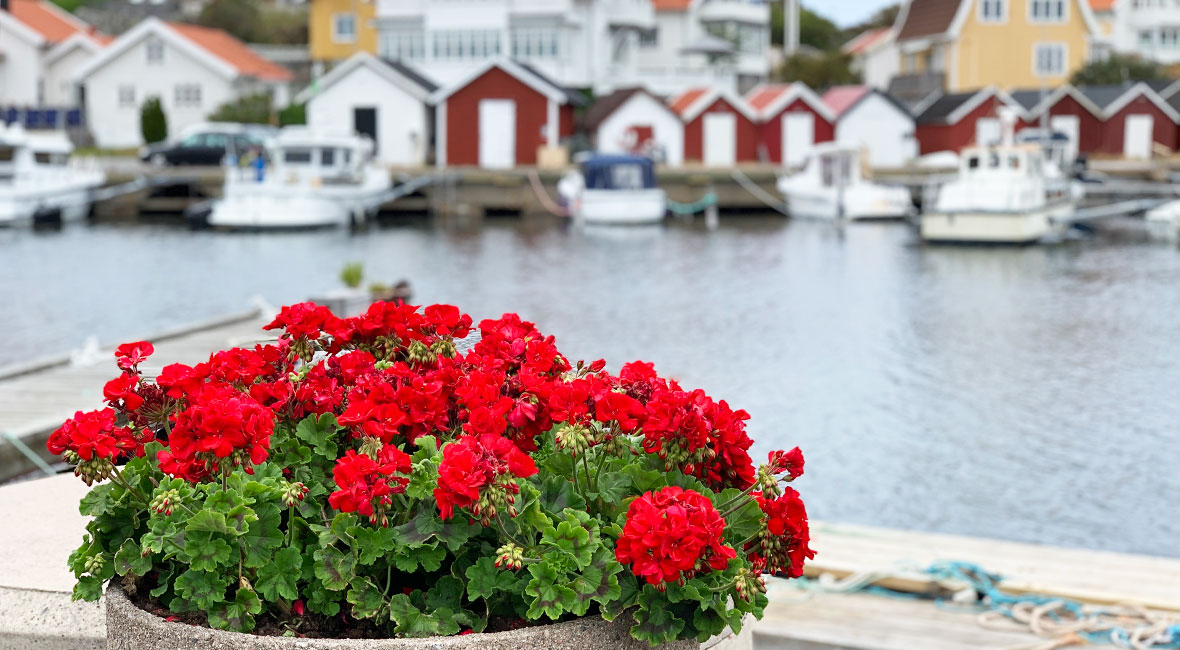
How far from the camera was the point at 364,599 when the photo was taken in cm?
366

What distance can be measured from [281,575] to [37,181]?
4697 centimetres

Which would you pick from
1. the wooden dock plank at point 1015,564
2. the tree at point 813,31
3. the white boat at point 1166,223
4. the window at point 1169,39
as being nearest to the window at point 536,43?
the white boat at point 1166,223

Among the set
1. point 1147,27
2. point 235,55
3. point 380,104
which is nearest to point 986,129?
point 380,104

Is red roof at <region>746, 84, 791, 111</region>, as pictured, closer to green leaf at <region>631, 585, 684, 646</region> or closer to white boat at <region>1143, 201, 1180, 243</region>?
white boat at <region>1143, 201, 1180, 243</region>

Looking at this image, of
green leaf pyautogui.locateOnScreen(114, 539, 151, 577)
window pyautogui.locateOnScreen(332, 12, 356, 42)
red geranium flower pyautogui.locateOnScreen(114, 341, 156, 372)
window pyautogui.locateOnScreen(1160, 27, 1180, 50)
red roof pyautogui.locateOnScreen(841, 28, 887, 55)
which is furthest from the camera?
window pyautogui.locateOnScreen(1160, 27, 1180, 50)

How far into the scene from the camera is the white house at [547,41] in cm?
6166

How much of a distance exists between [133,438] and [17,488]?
2135 millimetres

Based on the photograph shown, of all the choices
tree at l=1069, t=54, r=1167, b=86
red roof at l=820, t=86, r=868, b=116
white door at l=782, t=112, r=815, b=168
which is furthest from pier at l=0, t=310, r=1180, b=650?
tree at l=1069, t=54, r=1167, b=86

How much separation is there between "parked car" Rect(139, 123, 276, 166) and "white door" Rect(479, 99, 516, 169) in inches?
307

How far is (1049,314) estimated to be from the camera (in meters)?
28.2

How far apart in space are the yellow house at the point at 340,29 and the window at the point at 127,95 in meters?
9.60

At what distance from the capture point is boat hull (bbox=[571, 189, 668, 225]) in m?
47.4

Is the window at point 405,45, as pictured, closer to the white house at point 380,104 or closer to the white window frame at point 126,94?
the white house at point 380,104

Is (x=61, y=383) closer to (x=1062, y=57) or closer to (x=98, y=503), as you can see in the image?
(x=98, y=503)
